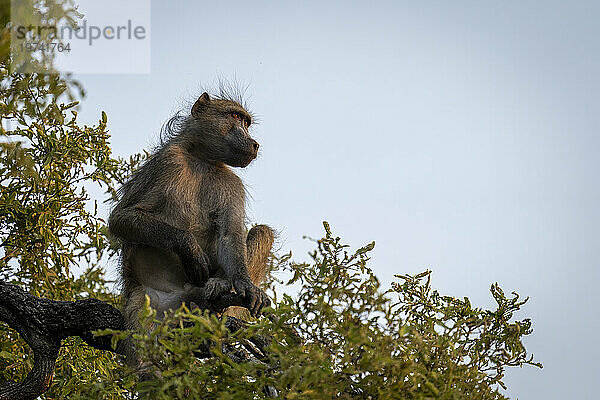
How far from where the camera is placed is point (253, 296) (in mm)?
3559

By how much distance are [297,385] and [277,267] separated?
214 cm

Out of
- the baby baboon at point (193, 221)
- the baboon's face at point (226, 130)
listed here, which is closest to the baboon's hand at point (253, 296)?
the baby baboon at point (193, 221)

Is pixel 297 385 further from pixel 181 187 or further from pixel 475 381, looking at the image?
pixel 181 187

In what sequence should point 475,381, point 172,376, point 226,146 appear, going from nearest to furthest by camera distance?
point 172,376 < point 475,381 < point 226,146

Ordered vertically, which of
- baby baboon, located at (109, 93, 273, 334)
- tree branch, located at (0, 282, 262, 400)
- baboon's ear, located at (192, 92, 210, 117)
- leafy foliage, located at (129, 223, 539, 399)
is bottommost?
leafy foliage, located at (129, 223, 539, 399)

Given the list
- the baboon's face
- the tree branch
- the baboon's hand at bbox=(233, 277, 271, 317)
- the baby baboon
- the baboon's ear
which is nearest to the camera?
the baboon's hand at bbox=(233, 277, 271, 317)

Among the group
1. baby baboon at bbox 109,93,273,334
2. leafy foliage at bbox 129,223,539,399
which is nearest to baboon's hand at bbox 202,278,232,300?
baby baboon at bbox 109,93,273,334

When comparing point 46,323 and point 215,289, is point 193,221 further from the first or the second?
point 46,323

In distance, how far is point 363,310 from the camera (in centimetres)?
250

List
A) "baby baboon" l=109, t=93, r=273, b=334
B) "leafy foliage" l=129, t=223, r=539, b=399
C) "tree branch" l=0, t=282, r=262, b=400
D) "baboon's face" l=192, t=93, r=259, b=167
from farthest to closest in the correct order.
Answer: "baboon's face" l=192, t=93, r=259, b=167, "baby baboon" l=109, t=93, r=273, b=334, "tree branch" l=0, t=282, r=262, b=400, "leafy foliage" l=129, t=223, r=539, b=399

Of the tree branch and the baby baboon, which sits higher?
the baby baboon

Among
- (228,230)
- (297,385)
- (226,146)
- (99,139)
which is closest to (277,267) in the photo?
(228,230)

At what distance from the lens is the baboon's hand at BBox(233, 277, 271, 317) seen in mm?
3525

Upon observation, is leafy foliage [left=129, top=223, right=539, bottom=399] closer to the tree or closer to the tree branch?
the tree
